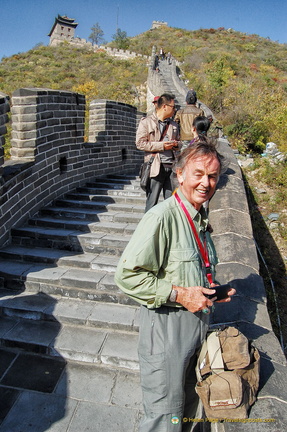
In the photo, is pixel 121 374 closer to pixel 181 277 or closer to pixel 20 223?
pixel 181 277

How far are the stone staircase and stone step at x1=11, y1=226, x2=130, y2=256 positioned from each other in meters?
0.01

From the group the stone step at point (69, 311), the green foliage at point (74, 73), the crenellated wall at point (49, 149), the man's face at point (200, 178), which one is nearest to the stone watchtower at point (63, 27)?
the green foliage at point (74, 73)

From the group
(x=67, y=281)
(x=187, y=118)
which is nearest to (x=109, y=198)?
(x=187, y=118)

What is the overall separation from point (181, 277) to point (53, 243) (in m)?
3.52

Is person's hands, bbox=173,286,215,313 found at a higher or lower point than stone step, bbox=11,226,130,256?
higher

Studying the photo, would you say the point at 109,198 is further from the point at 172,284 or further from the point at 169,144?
the point at 172,284

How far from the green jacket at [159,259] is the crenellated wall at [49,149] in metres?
3.44

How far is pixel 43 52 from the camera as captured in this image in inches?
1861

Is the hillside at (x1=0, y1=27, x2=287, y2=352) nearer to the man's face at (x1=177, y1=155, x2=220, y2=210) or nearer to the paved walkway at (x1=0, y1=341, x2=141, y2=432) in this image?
the paved walkway at (x1=0, y1=341, x2=141, y2=432)

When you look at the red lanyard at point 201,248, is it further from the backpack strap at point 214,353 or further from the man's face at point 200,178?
the backpack strap at point 214,353

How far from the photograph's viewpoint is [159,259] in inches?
63.8

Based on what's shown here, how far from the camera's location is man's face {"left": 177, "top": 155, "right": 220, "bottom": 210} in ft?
5.78

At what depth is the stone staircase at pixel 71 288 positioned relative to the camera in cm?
338

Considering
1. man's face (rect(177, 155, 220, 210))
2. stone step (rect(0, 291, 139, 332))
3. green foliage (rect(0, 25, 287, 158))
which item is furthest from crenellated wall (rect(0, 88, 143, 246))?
green foliage (rect(0, 25, 287, 158))
